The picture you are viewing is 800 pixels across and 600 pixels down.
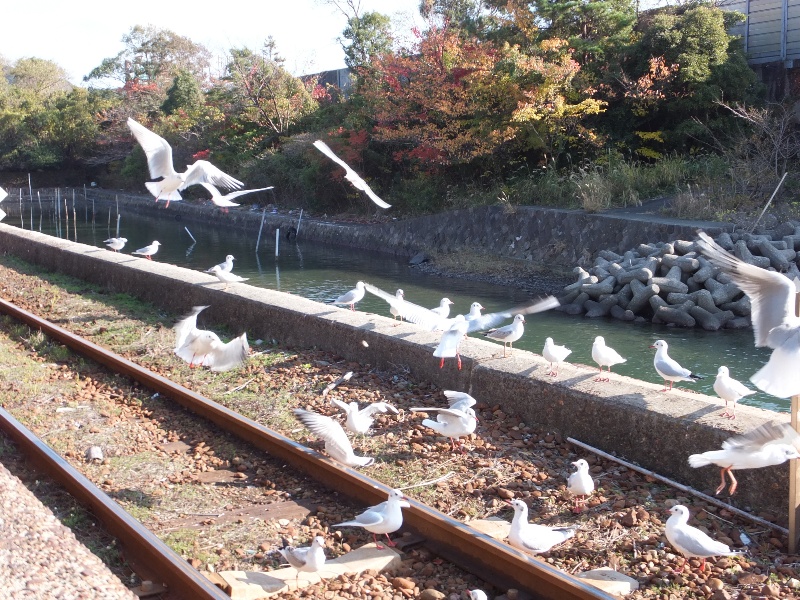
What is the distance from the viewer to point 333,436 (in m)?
5.24

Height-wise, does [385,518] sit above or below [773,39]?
below

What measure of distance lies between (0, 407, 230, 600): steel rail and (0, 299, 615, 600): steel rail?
1.22m

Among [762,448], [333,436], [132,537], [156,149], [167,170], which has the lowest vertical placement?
[132,537]

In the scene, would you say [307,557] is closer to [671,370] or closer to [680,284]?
[671,370]

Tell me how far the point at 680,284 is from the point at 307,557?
37.9ft

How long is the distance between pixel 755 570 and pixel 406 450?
7.96 feet

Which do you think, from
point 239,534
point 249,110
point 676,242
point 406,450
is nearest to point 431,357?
point 406,450

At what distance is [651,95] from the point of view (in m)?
21.8

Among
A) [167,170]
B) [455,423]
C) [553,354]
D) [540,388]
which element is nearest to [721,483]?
[540,388]

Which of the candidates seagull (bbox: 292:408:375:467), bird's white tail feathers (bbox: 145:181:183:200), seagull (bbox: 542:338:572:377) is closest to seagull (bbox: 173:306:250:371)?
seagull (bbox: 292:408:375:467)

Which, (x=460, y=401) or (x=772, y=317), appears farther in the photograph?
(x=460, y=401)

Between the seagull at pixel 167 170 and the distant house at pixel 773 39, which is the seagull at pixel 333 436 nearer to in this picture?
the seagull at pixel 167 170

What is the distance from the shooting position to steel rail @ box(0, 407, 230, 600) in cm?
385

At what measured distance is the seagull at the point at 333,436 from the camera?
5.21 meters
